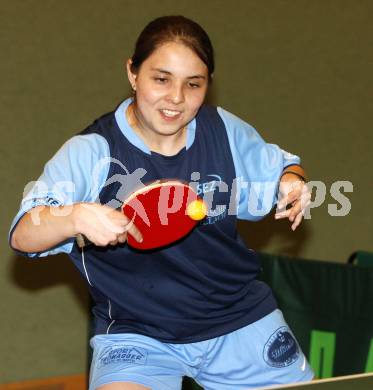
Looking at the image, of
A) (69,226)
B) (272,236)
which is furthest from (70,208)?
(272,236)

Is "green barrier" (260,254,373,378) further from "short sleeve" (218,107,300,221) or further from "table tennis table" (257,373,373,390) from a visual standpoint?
"table tennis table" (257,373,373,390)

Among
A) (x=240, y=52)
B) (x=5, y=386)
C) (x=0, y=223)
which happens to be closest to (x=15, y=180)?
(x=0, y=223)

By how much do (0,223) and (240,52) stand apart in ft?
4.93

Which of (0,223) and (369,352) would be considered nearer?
(369,352)

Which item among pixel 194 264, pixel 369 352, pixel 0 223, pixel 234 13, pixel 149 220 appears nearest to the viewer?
pixel 149 220

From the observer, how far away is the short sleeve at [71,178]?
2086 mm

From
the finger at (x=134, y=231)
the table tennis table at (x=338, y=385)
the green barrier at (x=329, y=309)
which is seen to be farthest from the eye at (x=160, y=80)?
the green barrier at (x=329, y=309)

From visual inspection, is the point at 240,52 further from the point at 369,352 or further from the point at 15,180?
the point at 369,352

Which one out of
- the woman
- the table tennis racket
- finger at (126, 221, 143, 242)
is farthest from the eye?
finger at (126, 221, 143, 242)

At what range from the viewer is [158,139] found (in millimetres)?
2363

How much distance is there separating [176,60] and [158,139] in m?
0.25

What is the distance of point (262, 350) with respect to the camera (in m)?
2.40

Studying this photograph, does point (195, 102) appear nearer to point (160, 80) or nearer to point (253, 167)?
point (160, 80)

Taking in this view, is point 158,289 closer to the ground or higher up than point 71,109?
closer to the ground
